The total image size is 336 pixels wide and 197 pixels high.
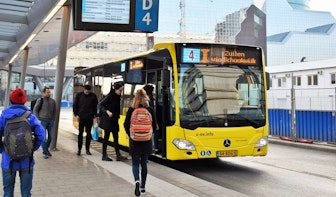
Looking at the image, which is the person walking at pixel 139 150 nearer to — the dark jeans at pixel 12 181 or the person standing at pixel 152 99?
the dark jeans at pixel 12 181

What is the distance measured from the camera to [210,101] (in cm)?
894

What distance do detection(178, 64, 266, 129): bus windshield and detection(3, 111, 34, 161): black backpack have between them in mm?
4677

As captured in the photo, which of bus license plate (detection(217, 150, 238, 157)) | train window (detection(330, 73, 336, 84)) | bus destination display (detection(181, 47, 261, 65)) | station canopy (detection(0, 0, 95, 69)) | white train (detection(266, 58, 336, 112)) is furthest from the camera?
train window (detection(330, 73, 336, 84))

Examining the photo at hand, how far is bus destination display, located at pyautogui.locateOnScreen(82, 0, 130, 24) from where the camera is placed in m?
10.2

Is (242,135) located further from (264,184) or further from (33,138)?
(33,138)

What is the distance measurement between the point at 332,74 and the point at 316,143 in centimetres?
984

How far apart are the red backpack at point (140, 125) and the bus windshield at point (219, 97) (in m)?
2.62

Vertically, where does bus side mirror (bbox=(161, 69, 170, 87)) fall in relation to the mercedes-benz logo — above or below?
above

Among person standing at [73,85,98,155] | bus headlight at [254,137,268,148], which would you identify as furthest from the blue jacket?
bus headlight at [254,137,268,148]

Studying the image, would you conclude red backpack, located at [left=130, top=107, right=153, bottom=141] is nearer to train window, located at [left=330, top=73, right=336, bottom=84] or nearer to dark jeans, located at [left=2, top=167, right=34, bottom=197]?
dark jeans, located at [left=2, top=167, right=34, bottom=197]

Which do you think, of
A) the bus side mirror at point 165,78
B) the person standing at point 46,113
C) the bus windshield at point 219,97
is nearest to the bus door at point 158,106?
the bus side mirror at point 165,78

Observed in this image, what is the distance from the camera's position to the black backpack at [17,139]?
4.45 m

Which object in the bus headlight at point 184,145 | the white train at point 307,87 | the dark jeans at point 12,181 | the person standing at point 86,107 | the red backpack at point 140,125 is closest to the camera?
the dark jeans at point 12,181

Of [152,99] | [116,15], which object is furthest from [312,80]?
[152,99]
